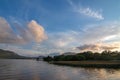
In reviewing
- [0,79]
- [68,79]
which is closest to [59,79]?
[68,79]

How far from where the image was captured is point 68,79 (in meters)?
56.3

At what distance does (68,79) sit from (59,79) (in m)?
3.15

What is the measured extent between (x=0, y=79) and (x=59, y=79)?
20559mm

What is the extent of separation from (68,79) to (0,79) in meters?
23.7

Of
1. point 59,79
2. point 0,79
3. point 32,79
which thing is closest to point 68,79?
point 59,79

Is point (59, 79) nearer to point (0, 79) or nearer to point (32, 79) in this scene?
point (32, 79)

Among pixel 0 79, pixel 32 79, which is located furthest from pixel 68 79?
pixel 0 79

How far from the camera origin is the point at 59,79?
186 feet

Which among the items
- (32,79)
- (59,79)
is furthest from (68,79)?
(32,79)

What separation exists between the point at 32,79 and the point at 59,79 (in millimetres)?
9366

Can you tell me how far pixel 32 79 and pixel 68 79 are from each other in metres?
12.5

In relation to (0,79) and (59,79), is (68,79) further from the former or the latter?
(0,79)
